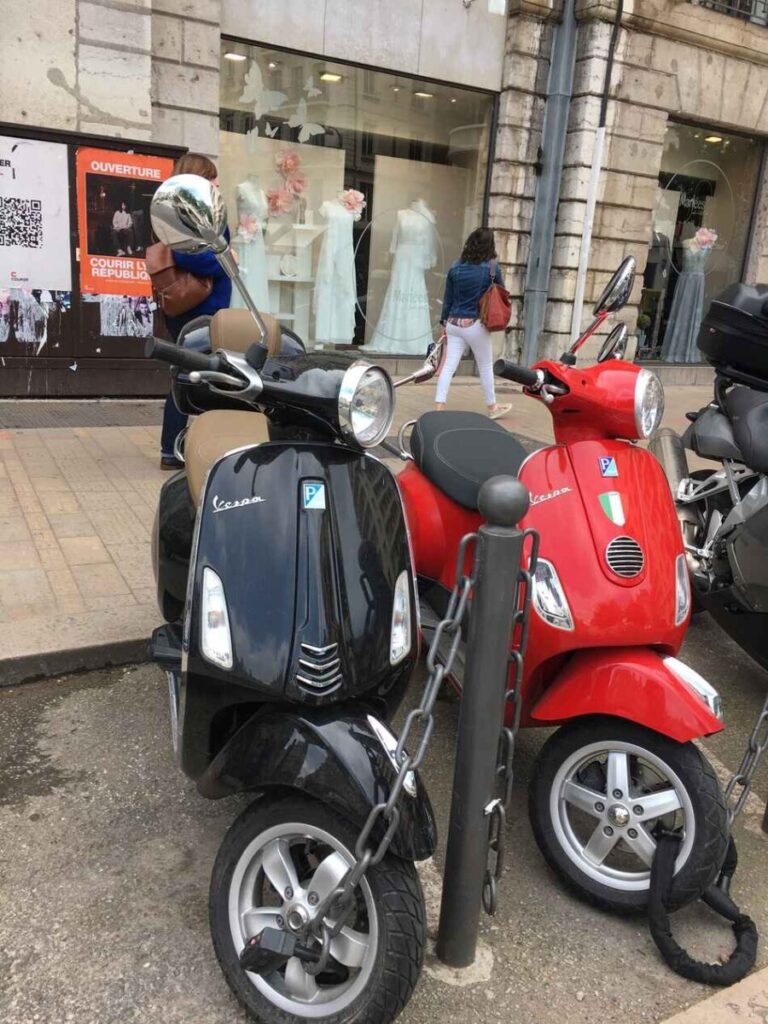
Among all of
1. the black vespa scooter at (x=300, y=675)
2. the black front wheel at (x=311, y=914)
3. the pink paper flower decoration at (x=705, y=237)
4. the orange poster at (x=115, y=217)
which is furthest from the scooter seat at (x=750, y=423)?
the pink paper flower decoration at (x=705, y=237)

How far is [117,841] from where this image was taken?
7.87ft

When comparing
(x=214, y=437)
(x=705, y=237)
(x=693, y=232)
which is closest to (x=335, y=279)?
(x=693, y=232)

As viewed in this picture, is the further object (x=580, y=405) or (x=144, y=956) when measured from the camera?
(x=580, y=405)

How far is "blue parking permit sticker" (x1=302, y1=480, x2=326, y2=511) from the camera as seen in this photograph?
198cm

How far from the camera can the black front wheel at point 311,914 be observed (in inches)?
66.7

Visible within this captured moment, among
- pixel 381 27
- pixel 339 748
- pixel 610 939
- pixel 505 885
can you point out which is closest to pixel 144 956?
pixel 339 748

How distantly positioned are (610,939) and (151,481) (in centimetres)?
397

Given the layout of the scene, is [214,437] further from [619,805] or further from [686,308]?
[686,308]

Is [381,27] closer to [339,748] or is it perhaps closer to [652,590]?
[652,590]

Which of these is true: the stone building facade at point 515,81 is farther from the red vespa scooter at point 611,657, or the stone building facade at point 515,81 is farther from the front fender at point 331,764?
the front fender at point 331,764

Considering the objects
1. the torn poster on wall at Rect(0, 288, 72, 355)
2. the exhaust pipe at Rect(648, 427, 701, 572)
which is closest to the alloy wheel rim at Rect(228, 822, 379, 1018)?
the exhaust pipe at Rect(648, 427, 701, 572)

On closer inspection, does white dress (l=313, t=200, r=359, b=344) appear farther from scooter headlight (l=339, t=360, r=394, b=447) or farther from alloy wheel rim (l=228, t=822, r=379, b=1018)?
alloy wheel rim (l=228, t=822, r=379, b=1018)

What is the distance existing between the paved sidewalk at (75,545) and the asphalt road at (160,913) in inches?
14.9

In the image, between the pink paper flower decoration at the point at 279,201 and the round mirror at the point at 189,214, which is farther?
the pink paper flower decoration at the point at 279,201
